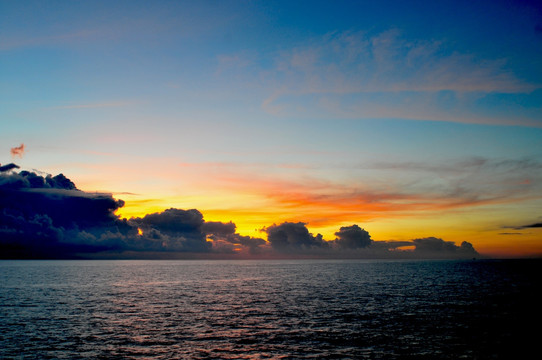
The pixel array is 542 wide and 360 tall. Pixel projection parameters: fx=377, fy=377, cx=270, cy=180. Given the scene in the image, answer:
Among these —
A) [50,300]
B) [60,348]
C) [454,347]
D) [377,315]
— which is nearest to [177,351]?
[60,348]

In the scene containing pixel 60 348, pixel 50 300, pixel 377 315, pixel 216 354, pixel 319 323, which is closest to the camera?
pixel 216 354

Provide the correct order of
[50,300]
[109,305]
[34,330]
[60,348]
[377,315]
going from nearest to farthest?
[60,348]
[34,330]
[377,315]
[109,305]
[50,300]

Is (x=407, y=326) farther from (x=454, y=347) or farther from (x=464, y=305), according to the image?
(x=464, y=305)

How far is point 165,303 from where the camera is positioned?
8412cm

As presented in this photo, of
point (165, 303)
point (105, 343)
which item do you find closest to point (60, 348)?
point (105, 343)

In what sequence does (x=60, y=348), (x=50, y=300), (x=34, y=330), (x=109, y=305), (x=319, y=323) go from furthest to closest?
(x=50, y=300)
(x=109, y=305)
(x=319, y=323)
(x=34, y=330)
(x=60, y=348)

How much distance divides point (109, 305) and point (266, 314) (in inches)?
1407

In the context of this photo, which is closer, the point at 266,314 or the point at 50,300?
the point at 266,314

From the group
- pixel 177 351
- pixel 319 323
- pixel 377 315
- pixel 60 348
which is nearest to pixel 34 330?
pixel 60 348

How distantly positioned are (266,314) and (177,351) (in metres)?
28.2

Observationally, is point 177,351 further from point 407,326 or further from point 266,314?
point 407,326

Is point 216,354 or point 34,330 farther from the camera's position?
point 34,330

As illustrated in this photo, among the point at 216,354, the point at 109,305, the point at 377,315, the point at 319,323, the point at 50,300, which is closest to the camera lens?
the point at 216,354

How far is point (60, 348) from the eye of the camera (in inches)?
1725
